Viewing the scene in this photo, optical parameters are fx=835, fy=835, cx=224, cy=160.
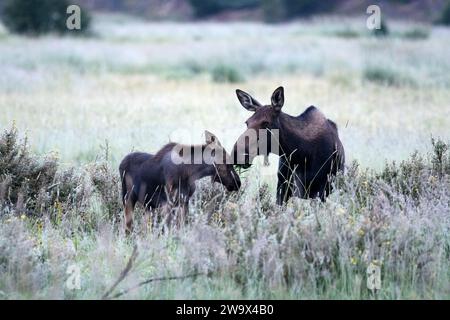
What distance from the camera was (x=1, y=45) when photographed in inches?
1152

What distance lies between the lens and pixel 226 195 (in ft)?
25.9

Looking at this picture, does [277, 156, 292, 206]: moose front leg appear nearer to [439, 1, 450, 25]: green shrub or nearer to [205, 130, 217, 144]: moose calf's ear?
[205, 130, 217, 144]: moose calf's ear

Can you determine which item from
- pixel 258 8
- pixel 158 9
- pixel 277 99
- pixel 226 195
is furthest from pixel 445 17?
pixel 277 99

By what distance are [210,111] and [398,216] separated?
9.61 metres

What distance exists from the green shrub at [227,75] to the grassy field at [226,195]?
0.04m

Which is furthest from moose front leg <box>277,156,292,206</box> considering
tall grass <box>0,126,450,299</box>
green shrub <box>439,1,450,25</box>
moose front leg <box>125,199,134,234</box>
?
green shrub <box>439,1,450,25</box>

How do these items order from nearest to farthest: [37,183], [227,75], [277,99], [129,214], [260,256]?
1. [260,256]
2. [277,99]
3. [129,214]
4. [37,183]
5. [227,75]

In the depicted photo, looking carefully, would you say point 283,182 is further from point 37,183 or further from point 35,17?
point 35,17

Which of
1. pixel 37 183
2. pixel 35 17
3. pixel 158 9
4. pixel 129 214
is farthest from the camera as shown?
pixel 158 9

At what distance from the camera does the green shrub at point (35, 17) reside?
126 feet

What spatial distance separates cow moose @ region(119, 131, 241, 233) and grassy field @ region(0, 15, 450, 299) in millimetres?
220

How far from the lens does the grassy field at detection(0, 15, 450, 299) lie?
6098mm

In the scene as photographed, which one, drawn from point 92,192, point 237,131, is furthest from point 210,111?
point 92,192

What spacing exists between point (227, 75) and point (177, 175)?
1512 cm
